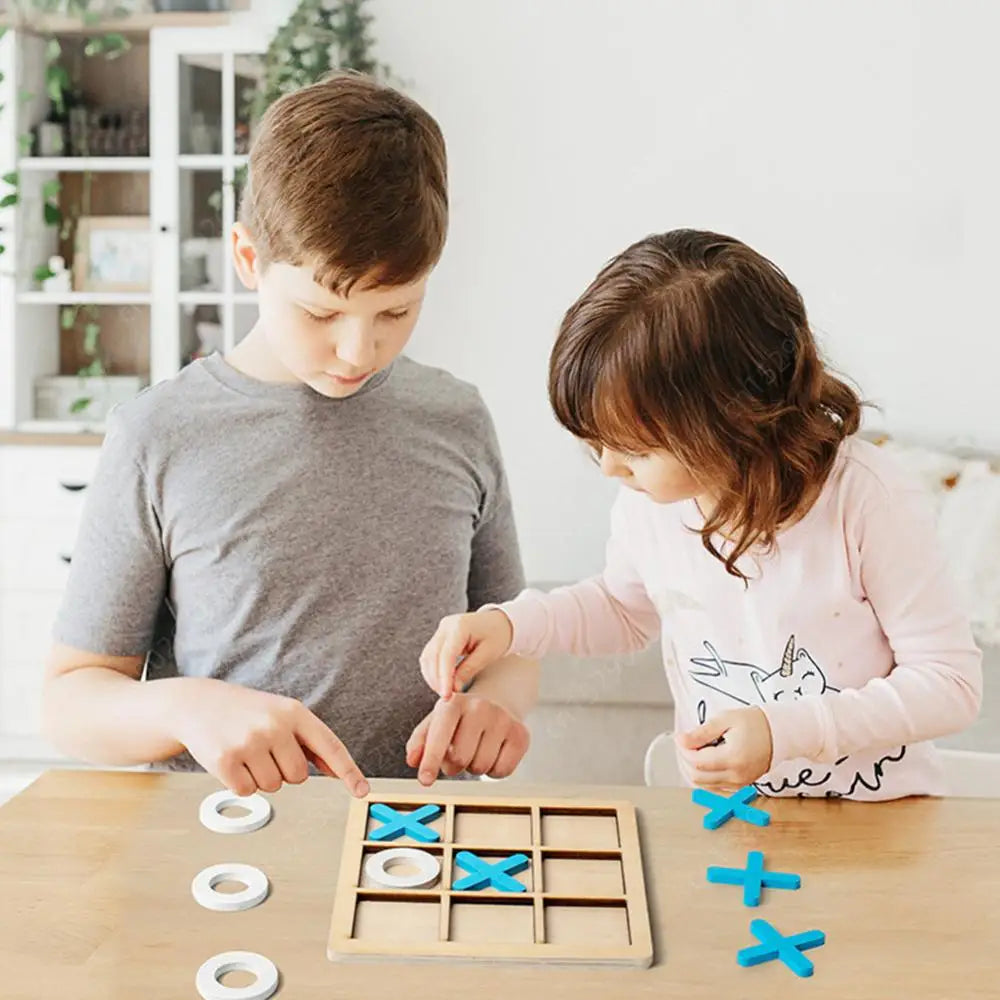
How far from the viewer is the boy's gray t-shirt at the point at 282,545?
1.22 m

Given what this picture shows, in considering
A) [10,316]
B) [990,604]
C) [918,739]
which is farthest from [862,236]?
[918,739]

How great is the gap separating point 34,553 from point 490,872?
2.77 metres

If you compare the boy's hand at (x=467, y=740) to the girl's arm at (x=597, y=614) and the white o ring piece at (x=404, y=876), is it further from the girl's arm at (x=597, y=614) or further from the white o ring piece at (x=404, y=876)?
the white o ring piece at (x=404, y=876)

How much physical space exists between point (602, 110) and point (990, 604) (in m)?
1.54

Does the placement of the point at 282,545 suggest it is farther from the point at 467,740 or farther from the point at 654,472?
the point at 654,472

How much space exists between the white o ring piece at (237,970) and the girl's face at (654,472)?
20.3 inches

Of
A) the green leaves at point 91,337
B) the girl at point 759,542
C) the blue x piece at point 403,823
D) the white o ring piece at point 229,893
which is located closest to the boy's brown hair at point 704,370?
the girl at point 759,542

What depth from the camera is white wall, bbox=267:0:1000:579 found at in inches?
126

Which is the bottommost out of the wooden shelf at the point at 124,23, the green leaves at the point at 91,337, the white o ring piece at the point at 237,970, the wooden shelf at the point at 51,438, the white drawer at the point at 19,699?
the white drawer at the point at 19,699

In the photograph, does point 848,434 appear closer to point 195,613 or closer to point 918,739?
point 918,739

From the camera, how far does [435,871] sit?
85 cm

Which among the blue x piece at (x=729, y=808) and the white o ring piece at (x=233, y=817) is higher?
the blue x piece at (x=729, y=808)

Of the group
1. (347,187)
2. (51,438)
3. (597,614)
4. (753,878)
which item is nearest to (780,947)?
(753,878)

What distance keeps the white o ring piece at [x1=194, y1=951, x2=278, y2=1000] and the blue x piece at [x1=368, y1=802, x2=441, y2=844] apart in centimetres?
17
